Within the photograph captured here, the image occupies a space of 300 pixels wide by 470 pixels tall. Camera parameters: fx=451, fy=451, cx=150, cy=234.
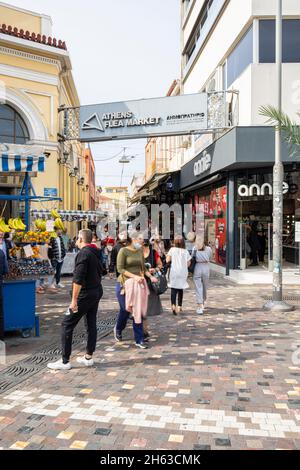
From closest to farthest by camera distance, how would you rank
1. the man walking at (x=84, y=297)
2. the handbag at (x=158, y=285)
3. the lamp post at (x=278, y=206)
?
the man walking at (x=84, y=297)
the handbag at (x=158, y=285)
the lamp post at (x=278, y=206)

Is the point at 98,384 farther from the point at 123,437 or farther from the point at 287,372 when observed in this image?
the point at 287,372

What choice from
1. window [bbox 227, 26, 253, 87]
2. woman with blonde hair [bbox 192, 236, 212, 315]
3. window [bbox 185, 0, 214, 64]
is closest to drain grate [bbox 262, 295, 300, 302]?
woman with blonde hair [bbox 192, 236, 212, 315]

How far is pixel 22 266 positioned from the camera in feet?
27.4

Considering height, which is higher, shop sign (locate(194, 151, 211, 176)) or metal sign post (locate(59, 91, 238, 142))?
metal sign post (locate(59, 91, 238, 142))

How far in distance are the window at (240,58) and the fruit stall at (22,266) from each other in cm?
878

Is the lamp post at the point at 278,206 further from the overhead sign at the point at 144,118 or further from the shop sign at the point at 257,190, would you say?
the overhead sign at the point at 144,118

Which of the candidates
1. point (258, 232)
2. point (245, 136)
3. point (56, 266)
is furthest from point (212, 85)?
point (56, 266)

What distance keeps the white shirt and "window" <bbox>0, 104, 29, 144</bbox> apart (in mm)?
11958

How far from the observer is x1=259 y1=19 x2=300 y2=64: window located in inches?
540

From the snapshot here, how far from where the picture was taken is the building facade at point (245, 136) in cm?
1366

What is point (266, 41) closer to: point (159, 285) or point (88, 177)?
point (159, 285)

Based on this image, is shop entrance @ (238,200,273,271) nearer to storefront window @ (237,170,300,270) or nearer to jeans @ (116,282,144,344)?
storefront window @ (237,170,300,270)

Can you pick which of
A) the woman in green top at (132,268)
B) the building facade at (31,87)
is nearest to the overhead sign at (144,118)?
the building facade at (31,87)

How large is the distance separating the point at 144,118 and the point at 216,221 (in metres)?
5.08
